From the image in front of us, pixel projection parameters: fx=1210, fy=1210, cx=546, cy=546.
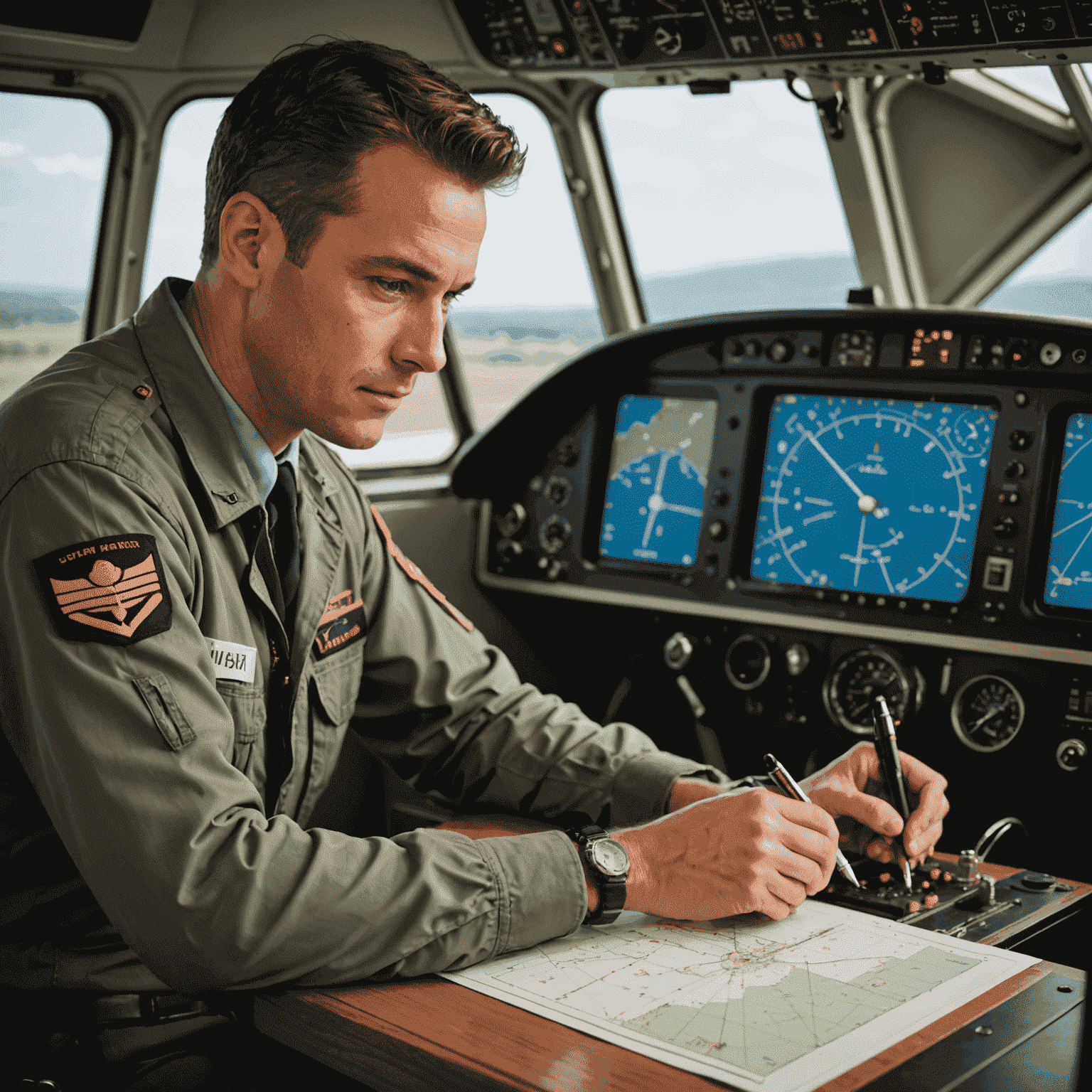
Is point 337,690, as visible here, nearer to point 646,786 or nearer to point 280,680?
point 280,680

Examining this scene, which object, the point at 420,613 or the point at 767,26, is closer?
the point at 420,613

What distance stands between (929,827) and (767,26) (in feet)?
4.21

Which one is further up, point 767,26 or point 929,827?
point 767,26

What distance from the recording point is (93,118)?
2523mm

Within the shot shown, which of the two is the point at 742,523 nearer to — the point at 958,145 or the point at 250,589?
the point at 958,145

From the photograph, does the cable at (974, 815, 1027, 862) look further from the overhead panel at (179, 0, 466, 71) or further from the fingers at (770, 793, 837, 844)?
the overhead panel at (179, 0, 466, 71)

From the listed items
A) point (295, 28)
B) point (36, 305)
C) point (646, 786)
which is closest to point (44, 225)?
point (36, 305)

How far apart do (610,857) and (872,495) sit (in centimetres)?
126

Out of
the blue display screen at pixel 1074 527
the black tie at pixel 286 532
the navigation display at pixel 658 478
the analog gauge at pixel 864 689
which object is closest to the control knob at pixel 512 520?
the navigation display at pixel 658 478

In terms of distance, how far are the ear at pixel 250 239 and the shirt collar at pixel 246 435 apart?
9cm

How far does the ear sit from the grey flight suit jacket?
0.11 m

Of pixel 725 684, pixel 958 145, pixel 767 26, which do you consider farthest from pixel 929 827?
pixel 958 145

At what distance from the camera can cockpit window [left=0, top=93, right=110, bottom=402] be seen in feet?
7.94

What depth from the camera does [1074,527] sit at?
2.03m
